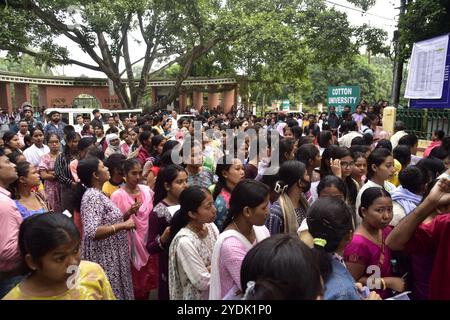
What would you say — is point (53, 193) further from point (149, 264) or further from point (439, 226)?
point (439, 226)

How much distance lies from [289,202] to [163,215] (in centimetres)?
98

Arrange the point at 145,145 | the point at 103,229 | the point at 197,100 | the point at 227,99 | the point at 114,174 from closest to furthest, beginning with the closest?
the point at 103,229 < the point at 114,174 < the point at 145,145 < the point at 227,99 < the point at 197,100

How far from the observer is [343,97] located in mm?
10906

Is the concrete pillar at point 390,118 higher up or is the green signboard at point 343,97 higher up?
the green signboard at point 343,97

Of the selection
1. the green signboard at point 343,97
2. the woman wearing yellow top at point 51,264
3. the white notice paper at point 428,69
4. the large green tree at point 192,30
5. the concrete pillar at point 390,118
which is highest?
the large green tree at point 192,30

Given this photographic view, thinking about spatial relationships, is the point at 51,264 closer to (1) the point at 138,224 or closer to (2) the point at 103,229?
(2) the point at 103,229

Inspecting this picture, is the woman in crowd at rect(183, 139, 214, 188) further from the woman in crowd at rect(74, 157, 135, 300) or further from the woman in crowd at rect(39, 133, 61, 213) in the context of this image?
the woman in crowd at rect(39, 133, 61, 213)

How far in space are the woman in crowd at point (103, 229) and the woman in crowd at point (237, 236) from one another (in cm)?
112

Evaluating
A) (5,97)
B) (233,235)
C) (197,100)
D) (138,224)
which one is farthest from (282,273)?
(197,100)

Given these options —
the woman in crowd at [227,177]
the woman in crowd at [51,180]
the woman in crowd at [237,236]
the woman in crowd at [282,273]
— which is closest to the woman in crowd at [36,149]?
the woman in crowd at [51,180]

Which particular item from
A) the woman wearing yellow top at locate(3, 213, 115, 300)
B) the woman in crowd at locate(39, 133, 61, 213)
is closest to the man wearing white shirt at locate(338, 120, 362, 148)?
the woman in crowd at locate(39, 133, 61, 213)

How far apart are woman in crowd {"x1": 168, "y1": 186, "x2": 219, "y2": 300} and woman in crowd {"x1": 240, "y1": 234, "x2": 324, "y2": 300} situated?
96 cm

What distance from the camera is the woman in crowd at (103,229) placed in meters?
3.07

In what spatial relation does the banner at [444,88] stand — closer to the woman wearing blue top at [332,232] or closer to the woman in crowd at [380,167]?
the woman in crowd at [380,167]
